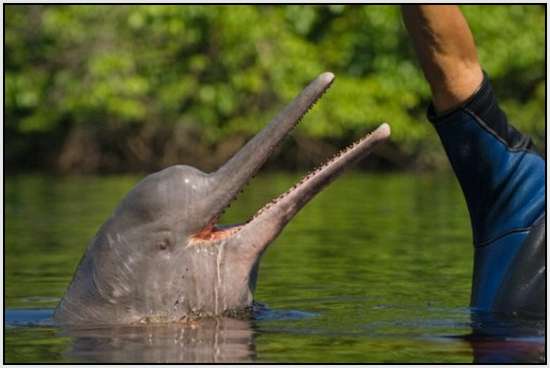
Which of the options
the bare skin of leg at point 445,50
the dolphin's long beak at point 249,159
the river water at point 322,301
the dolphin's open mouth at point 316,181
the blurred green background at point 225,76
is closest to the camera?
the river water at point 322,301

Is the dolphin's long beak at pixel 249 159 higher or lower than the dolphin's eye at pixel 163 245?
higher

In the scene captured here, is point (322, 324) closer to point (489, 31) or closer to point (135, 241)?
point (135, 241)

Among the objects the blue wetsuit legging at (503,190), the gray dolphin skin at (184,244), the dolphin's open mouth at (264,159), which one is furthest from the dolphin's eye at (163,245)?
the blue wetsuit legging at (503,190)

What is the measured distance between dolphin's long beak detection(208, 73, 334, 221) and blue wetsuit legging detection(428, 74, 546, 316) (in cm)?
74

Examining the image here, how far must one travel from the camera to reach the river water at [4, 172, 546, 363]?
7.48m

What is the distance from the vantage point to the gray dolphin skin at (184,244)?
8.31 metres

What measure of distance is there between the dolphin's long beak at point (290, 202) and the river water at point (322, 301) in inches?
18.3

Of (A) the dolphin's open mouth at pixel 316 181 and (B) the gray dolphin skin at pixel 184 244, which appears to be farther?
(B) the gray dolphin skin at pixel 184 244

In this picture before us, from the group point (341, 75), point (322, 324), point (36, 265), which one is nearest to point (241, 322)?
point (322, 324)

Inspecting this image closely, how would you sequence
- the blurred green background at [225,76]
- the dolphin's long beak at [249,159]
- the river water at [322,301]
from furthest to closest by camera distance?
the blurred green background at [225,76]
the dolphin's long beak at [249,159]
the river water at [322,301]

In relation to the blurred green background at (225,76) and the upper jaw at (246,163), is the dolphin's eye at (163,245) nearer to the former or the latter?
the upper jaw at (246,163)

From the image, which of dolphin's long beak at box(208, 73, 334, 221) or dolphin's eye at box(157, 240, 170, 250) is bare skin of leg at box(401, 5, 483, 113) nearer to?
dolphin's long beak at box(208, 73, 334, 221)

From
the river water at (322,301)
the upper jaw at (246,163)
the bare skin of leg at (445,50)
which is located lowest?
the river water at (322,301)

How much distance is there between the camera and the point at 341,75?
3666cm
